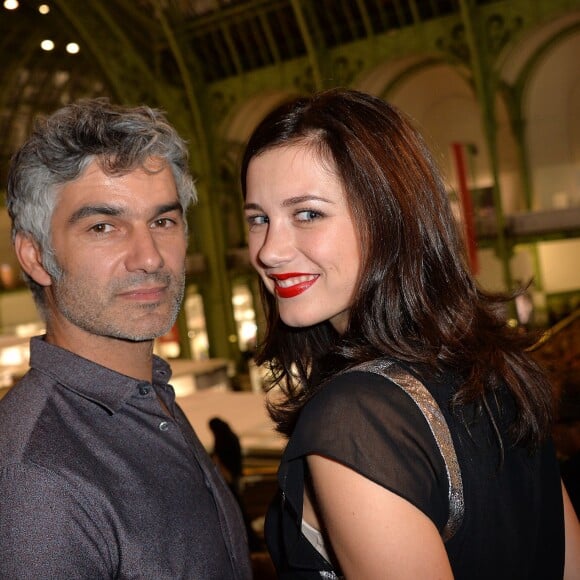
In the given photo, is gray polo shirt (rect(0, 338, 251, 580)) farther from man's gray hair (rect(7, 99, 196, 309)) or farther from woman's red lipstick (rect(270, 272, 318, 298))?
woman's red lipstick (rect(270, 272, 318, 298))

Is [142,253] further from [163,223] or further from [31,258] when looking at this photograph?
[31,258]

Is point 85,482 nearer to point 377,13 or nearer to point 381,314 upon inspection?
point 381,314

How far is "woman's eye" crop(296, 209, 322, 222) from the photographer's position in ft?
5.29

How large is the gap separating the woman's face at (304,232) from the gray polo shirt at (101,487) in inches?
22.8

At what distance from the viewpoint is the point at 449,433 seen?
1.40 m

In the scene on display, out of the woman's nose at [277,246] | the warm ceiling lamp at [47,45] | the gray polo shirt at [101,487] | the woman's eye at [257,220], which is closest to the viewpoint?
the gray polo shirt at [101,487]

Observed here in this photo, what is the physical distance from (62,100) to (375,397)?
22284 mm

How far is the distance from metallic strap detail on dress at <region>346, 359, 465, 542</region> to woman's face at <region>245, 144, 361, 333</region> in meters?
0.29

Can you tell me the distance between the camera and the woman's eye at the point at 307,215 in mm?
1611

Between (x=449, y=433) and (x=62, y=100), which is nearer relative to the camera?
(x=449, y=433)

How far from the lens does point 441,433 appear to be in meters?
1.39

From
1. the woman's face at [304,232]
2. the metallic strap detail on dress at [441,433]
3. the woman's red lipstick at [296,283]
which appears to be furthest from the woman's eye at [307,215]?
the metallic strap detail on dress at [441,433]

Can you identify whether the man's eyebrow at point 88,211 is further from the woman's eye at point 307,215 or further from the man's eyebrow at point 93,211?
the woman's eye at point 307,215

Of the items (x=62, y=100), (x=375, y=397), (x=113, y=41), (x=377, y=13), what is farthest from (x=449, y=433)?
(x=62, y=100)
